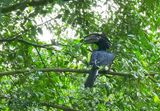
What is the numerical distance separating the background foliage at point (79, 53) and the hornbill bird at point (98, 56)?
0.07m

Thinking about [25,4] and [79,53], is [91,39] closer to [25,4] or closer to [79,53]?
[79,53]

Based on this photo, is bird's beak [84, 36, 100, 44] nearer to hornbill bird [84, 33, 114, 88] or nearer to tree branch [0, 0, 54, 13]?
hornbill bird [84, 33, 114, 88]

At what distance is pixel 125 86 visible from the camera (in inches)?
120

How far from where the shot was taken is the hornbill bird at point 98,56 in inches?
105

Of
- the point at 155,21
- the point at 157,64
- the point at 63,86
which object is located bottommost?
the point at 63,86

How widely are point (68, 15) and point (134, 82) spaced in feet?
2.19

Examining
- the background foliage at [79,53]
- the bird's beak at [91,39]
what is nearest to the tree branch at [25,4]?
the background foliage at [79,53]

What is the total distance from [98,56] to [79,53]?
1.38 ft

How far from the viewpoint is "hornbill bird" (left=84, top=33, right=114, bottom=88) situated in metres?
2.67

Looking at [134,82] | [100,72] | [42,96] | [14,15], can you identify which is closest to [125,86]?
[134,82]

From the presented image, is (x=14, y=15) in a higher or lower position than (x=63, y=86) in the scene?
higher

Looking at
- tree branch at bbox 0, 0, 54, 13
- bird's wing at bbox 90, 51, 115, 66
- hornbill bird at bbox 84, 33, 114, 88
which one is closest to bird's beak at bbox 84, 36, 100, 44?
hornbill bird at bbox 84, 33, 114, 88

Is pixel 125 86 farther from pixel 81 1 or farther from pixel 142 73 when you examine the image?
pixel 81 1

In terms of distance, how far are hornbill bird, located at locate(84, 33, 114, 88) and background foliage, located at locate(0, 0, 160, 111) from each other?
7cm
